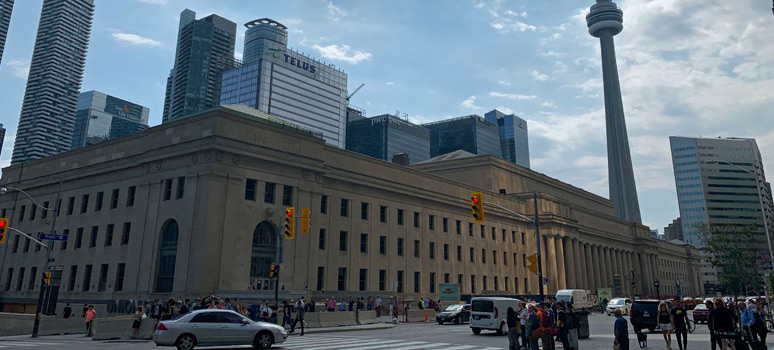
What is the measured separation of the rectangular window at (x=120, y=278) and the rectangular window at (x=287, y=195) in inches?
562

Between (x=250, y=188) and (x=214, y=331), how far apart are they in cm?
2457

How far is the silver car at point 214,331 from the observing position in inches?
732

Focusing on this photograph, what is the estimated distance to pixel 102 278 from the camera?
45000 millimetres

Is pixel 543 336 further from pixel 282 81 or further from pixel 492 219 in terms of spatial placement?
pixel 282 81

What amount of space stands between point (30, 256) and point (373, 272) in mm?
34131

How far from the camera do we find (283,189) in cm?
4497

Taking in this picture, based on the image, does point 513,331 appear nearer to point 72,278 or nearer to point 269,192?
point 269,192

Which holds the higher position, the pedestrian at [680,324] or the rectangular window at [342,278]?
the rectangular window at [342,278]

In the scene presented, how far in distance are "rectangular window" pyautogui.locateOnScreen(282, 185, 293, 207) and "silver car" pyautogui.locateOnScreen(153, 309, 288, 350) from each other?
25.0 metres

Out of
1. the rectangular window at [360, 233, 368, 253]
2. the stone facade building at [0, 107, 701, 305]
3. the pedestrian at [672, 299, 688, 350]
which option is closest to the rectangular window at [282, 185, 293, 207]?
the stone facade building at [0, 107, 701, 305]

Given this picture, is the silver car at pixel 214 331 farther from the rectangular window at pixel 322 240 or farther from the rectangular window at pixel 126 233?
the rectangular window at pixel 126 233

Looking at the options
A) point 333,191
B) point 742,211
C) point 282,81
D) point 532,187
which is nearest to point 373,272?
point 333,191

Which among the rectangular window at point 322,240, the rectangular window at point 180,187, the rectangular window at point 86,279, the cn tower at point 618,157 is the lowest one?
the rectangular window at point 86,279

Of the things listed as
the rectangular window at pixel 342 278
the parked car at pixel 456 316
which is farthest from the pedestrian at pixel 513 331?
the rectangular window at pixel 342 278
